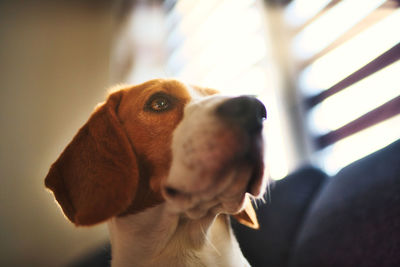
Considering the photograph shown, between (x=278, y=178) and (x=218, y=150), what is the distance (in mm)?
932

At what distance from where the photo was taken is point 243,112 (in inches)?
24.3

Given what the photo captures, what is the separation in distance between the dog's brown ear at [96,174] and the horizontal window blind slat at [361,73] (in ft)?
3.82

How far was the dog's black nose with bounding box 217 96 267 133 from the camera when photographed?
61 cm

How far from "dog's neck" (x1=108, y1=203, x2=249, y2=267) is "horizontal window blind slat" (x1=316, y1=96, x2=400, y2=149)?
939mm

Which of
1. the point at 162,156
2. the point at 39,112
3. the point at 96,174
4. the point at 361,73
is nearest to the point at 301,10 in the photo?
the point at 361,73

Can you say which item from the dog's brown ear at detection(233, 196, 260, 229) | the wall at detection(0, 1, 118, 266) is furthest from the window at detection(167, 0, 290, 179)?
the wall at detection(0, 1, 118, 266)

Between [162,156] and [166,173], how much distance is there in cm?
5

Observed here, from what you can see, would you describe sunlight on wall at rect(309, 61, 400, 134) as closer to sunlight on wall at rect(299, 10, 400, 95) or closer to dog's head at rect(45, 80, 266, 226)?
sunlight on wall at rect(299, 10, 400, 95)

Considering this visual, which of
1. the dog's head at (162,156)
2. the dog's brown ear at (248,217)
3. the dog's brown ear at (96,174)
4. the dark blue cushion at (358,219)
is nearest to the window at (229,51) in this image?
the dark blue cushion at (358,219)

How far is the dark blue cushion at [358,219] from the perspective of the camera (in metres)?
0.89

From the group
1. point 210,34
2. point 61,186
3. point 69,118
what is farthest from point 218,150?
point 210,34

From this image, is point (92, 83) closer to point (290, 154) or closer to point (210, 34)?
point (210, 34)

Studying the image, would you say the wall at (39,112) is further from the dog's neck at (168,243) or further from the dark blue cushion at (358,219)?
the dark blue cushion at (358,219)

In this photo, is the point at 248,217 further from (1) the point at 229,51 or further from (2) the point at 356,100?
(1) the point at 229,51
